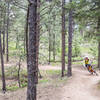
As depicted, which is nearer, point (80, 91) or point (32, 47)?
point (32, 47)

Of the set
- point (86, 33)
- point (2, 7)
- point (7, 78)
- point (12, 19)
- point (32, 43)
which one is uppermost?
point (12, 19)

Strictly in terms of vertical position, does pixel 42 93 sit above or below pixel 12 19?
below

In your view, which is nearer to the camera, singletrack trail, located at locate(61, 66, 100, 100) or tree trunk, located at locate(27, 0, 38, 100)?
tree trunk, located at locate(27, 0, 38, 100)

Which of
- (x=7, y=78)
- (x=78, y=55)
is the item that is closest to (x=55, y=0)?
(x=7, y=78)

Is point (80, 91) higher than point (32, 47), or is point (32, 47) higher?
point (32, 47)

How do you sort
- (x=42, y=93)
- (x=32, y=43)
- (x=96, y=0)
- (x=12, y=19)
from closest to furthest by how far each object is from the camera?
(x=32, y=43) < (x=42, y=93) < (x=96, y=0) < (x=12, y=19)

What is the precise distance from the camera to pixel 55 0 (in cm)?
833

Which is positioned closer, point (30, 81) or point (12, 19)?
point (30, 81)

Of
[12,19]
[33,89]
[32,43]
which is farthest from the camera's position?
[12,19]

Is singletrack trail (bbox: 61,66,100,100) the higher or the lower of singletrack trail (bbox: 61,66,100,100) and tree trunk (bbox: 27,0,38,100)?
the lower

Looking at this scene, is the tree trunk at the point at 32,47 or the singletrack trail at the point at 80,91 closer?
the tree trunk at the point at 32,47

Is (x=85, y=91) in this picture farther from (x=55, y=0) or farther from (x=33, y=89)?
(x=55, y=0)

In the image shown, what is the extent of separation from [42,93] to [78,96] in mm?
2075

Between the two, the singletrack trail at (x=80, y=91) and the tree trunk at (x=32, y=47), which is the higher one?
A: the tree trunk at (x=32, y=47)
